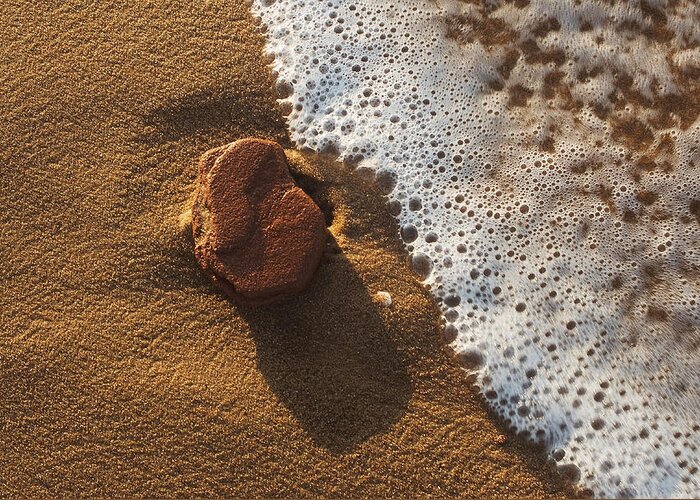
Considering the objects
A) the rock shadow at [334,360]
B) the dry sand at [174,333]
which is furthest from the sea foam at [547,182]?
the rock shadow at [334,360]

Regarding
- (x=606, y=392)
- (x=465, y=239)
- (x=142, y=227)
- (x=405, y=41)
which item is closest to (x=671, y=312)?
(x=606, y=392)

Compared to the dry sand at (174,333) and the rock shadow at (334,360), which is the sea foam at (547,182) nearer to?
the dry sand at (174,333)

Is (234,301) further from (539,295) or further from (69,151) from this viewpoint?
(539,295)

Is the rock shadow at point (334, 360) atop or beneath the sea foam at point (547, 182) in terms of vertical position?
beneath

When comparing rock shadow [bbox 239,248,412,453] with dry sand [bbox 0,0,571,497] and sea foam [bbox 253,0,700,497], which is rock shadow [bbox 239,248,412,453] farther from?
sea foam [bbox 253,0,700,497]

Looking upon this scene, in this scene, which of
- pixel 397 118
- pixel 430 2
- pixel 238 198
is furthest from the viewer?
pixel 430 2

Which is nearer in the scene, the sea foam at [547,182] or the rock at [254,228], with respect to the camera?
the rock at [254,228]

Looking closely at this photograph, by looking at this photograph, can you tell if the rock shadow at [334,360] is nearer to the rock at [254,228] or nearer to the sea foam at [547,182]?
the rock at [254,228]

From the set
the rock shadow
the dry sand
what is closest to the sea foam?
the dry sand
